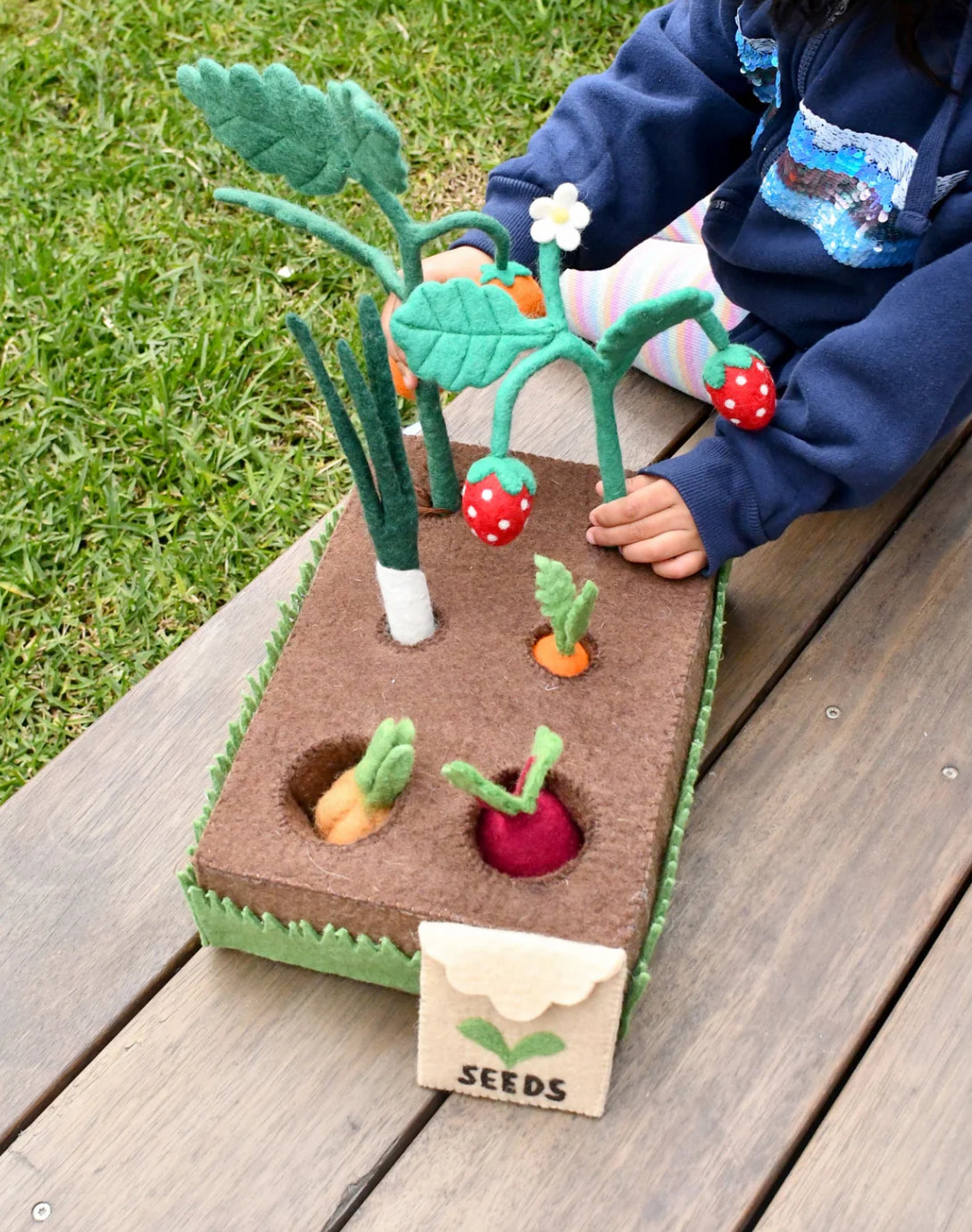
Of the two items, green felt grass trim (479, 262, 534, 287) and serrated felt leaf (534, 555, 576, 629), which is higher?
green felt grass trim (479, 262, 534, 287)

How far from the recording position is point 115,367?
122 centimetres

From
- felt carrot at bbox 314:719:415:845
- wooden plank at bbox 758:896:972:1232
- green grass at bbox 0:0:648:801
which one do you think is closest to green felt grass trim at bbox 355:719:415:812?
felt carrot at bbox 314:719:415:845

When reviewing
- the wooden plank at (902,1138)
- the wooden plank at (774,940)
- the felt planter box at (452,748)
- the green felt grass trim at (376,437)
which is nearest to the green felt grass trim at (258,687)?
the felt planter box at (452,748)

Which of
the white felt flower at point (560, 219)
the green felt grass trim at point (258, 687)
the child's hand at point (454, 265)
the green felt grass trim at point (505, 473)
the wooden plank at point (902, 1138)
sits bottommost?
the wooden plank at point (902, 1138)

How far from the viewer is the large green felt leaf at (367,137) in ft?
1.89

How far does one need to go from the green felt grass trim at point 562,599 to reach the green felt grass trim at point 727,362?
0.53 ft

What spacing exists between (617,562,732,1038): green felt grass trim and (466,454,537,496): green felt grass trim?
222 mm

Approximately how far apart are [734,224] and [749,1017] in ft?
1.99

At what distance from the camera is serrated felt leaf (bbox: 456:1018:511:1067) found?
2.12 feet

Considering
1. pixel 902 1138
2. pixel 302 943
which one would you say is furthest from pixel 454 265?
pixel 902 1138

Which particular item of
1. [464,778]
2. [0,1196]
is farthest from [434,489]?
[0,1196]

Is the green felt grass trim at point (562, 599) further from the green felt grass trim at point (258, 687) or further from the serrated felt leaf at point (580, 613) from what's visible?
the green felt grass trim at point (258, 687)

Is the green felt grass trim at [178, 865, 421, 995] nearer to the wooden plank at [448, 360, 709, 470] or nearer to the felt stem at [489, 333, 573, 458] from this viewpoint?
the felt stem at [489, 333, 573, 458]

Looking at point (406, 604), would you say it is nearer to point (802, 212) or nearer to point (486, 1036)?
point (486, 1036)
